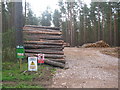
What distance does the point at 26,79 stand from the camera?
5094 mm

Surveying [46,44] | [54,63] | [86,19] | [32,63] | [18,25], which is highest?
[86,19]

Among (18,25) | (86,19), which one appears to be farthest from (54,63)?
(86,19)

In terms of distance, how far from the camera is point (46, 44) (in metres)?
8.88

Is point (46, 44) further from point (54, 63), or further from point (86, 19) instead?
point (86, 19)

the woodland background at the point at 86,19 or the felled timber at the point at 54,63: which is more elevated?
the woodland background at the point at 86,19

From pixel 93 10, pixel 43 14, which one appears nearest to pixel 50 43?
pixel 93 10

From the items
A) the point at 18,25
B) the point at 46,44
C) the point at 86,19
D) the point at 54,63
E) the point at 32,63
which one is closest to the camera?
the point at 32,63

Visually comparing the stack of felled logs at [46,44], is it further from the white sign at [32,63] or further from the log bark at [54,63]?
the white sign at [32,63]

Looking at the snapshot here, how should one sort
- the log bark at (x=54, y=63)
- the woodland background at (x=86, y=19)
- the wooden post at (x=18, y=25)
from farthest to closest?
the woodland background at (x=86, y=19) < the wooden post at (x=18, y=25) < the log bark at (x=54, y=63)

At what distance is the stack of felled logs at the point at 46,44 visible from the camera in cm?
819

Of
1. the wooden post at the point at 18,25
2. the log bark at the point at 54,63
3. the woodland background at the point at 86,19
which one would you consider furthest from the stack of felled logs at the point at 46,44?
the woodland background at the point at 86,19

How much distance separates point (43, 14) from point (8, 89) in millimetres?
44154

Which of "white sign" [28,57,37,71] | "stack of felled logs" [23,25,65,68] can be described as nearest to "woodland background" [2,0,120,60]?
"stack of felled logs" [23,25,65,68]

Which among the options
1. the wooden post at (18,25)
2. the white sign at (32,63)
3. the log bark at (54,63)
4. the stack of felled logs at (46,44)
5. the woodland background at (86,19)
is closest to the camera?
the white sign at (32,63)
